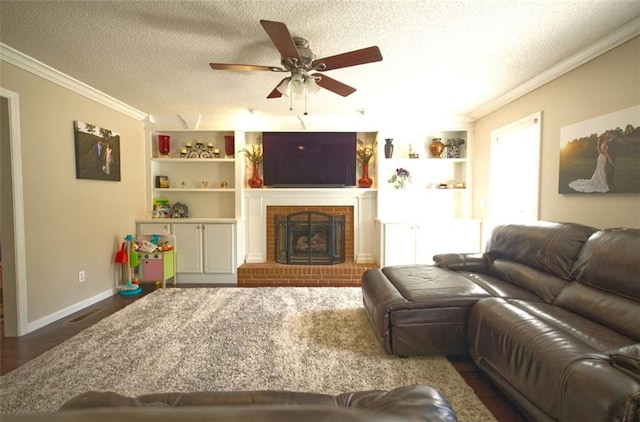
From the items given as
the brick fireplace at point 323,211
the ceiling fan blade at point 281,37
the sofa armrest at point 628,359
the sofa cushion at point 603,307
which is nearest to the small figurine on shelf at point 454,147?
the brick fireplace at point 323,211

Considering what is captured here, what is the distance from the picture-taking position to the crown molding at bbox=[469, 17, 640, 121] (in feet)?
6.63

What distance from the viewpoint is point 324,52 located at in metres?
2.37

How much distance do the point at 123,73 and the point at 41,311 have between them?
7.65ft

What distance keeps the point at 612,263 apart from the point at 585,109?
4.81 ft

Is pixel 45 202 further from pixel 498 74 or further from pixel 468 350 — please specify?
pixel 498 74

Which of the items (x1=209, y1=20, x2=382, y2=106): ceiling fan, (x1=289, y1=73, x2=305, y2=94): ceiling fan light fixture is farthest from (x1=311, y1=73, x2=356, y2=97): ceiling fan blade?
(x1=289, y1=73, x2=305, y2=94): ceiling fan light fixture

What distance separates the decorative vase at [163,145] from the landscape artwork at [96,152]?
2.32 ft

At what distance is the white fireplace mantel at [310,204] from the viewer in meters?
4.38

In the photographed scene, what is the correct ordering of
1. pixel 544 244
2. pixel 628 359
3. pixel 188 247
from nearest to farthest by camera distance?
pixel 628 359, pixel 544 244, pixel 188 247

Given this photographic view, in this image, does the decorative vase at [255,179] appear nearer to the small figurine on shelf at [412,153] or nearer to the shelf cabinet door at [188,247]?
the shelf cabinet door at [188,247]

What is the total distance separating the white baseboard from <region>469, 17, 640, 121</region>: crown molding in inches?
204

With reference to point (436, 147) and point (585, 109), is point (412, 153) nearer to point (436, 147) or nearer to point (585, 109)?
point (436, 147)

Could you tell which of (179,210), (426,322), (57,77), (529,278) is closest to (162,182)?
(179,210)

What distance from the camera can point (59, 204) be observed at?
279cm
